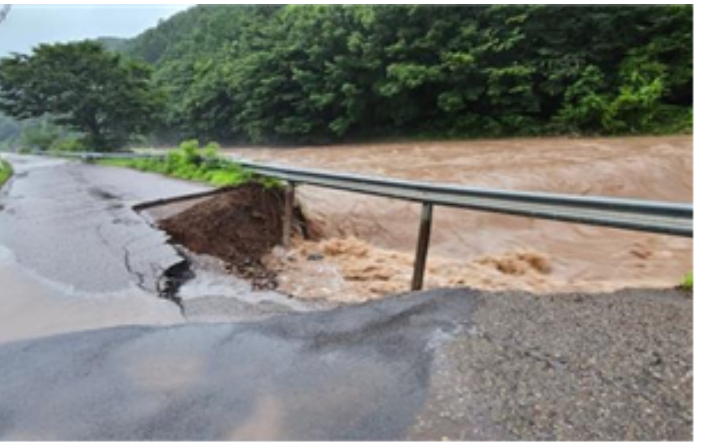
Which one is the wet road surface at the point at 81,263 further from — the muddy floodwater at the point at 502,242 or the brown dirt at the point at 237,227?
the muddy floodwater at the point at 502,242

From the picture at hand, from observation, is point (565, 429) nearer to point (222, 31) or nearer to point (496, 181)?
point (496, 181)

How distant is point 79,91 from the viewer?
32.8 metres

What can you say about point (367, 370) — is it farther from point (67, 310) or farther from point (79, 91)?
point (79, 91)

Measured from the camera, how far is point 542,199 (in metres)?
4.68

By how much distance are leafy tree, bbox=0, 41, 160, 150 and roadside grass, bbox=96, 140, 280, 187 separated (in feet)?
67.2

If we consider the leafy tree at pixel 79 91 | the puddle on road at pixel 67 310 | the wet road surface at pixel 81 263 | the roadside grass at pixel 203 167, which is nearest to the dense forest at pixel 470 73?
the leafy tree at pixel 79 91

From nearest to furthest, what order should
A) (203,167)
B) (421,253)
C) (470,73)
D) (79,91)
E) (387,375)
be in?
(387,375)
(421,253)
(203,167)
(470,73)
(79,91)

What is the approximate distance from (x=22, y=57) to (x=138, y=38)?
58.3 metres

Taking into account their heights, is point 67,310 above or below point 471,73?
below

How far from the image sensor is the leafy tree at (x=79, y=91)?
32.7m

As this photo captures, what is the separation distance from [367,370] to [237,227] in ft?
17.1

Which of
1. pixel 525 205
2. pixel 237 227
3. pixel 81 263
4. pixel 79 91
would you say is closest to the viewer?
pixel 525 205

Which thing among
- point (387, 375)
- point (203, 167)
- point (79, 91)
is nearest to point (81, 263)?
point (387, 375)

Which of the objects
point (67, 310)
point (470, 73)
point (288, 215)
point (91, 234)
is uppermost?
point (470, 73)
